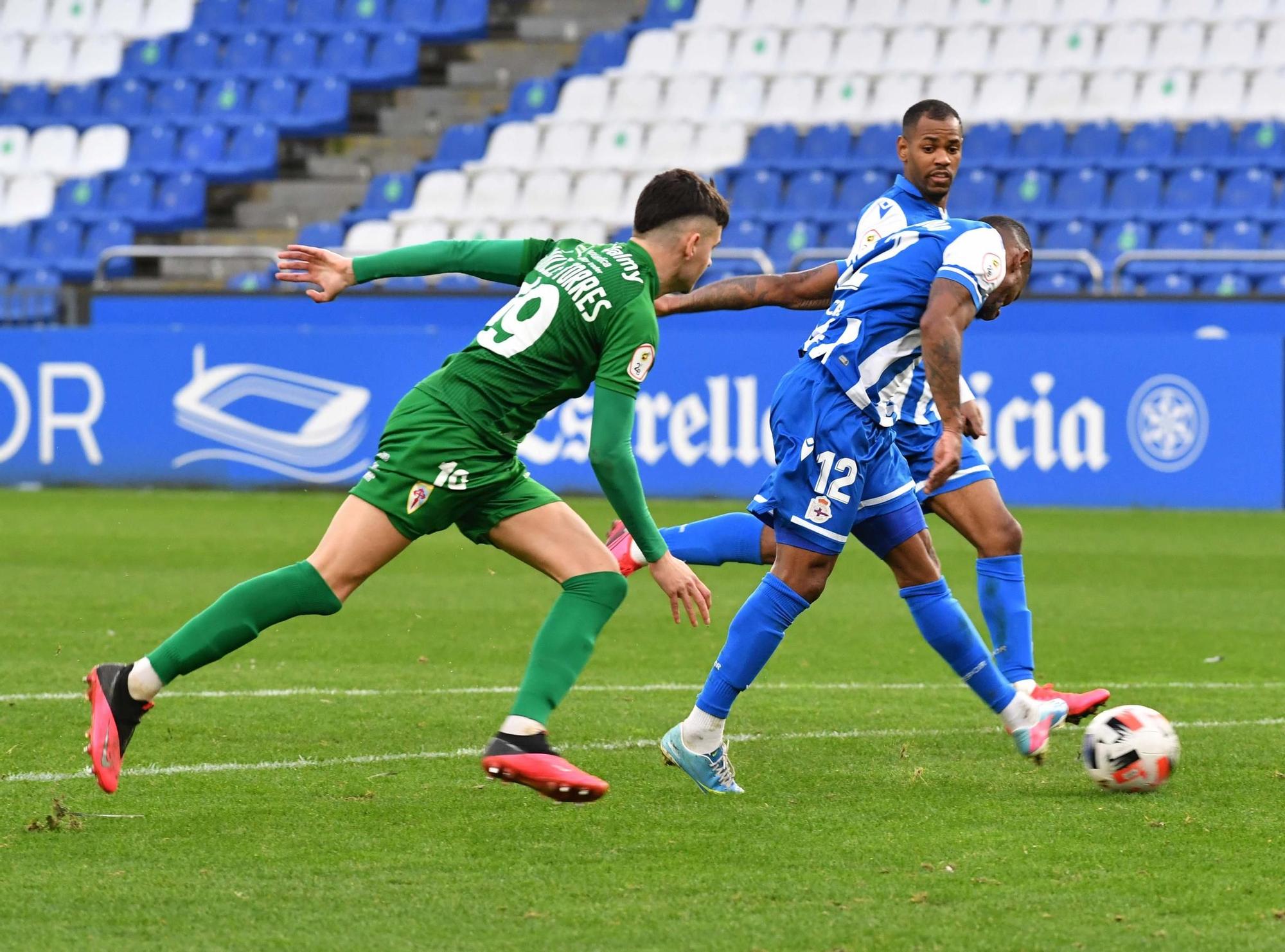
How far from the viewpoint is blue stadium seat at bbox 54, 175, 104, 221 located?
2303 centimetres

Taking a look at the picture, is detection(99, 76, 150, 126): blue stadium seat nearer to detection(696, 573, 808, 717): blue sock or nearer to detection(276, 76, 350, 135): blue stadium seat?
detection(276, 76, 350, 135): blue stadium seat

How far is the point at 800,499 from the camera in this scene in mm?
5383

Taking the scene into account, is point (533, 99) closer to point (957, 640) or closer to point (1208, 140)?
point (1208, 140)

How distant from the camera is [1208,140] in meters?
19.3

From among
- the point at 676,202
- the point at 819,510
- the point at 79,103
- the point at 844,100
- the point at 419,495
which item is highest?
the point at 844,100

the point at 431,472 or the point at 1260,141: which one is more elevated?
the point at 1260,141

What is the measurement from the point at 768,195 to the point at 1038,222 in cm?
309

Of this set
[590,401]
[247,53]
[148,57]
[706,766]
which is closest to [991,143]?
[590,401]

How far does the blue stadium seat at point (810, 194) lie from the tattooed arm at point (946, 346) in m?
14.5

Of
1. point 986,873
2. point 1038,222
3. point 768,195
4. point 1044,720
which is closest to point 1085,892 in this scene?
point 986,873

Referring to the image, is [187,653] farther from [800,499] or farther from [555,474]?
[555,474]

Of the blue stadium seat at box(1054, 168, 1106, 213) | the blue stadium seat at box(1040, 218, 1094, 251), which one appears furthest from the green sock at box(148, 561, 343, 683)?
the blue stadium seat at box(1054, 168, 1106, 213)

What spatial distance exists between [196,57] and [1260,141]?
45.2ft

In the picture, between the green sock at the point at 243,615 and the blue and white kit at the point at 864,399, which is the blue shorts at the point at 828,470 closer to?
the blue and white kit at the point at 864,399
